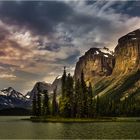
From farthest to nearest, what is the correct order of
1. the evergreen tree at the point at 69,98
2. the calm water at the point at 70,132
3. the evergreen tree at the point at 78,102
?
the evergreen tree at the point at 78,102 < the evergreen tree at the point at 69,98 < the calm water at the point at 70,132

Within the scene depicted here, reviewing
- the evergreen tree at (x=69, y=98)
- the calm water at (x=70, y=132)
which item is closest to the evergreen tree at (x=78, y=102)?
the evergreen tree at (x=69, y=98)

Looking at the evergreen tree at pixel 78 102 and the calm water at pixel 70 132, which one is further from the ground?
the evergreen tree at pixel 78 102

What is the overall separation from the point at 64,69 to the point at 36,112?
32635mm

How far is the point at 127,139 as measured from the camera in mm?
64812

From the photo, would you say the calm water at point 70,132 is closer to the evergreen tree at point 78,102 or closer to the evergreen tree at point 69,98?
the evergreen tree at point 69,98

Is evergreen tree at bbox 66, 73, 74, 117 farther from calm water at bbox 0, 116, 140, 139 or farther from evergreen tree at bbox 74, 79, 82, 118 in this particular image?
calm water at bbox 0, 116, 140, 139

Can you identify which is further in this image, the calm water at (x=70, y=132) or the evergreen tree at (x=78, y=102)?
the evergreen tree at (x=78, y=102)

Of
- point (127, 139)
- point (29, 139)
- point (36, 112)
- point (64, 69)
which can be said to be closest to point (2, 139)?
point (29, 139)

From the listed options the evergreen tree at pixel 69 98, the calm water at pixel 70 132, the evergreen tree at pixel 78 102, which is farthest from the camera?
the evergreen tree at pixel 78 102

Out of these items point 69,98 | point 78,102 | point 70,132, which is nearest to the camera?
point 70,132

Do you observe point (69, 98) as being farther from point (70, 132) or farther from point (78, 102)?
point (70, 132)

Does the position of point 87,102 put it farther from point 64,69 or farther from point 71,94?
point 64,69

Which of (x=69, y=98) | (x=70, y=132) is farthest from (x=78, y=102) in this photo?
(x=70, y=132)

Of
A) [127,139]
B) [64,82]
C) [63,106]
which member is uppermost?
[64,82]
